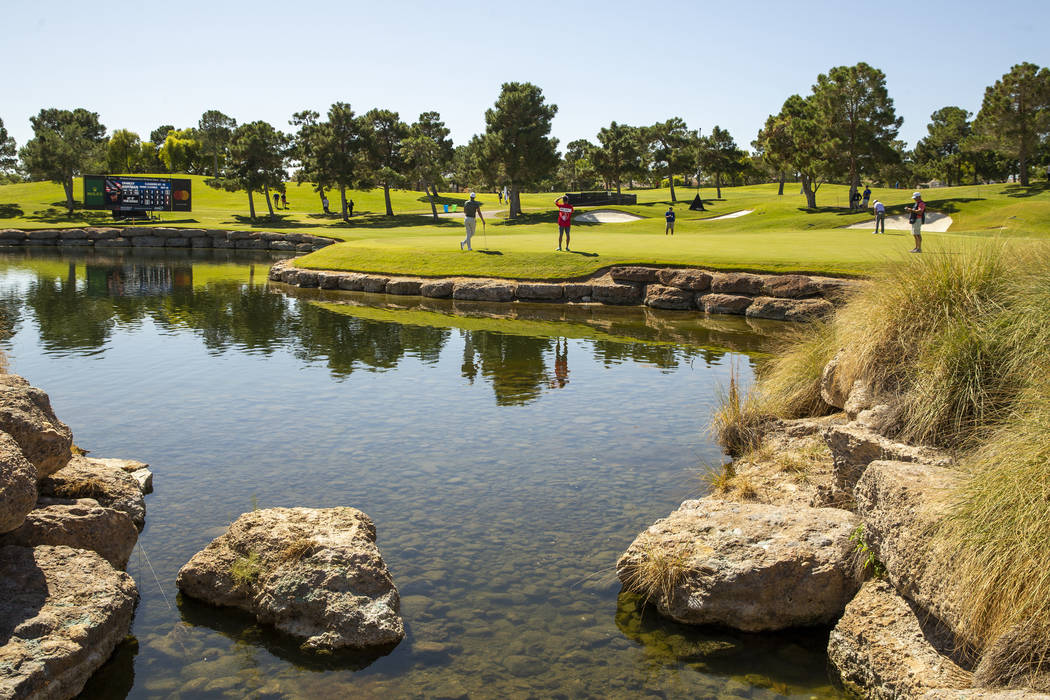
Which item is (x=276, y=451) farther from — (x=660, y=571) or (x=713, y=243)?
(x=713, y=243)

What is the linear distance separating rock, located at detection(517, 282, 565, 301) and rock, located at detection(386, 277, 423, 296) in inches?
182

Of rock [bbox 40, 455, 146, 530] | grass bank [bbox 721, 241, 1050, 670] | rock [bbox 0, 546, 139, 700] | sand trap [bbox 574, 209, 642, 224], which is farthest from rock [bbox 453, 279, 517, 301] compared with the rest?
sand trap [bbox 574, 209, 642, 224]

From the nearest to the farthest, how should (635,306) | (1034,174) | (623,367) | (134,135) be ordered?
(623,367) < (635,306) < (1034,174) < (134,135)

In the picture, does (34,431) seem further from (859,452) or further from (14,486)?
(859,452)

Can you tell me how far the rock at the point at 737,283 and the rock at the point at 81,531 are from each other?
2299 centimetres

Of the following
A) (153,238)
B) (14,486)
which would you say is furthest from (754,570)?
(153,238)

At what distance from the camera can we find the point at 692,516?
28.9 ft

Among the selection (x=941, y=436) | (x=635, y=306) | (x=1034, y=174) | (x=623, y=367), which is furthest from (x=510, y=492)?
(x=1034, y=174)

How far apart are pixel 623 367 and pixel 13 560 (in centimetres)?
1412

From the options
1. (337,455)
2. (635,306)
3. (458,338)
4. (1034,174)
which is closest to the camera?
(337,455)

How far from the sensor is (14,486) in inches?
271

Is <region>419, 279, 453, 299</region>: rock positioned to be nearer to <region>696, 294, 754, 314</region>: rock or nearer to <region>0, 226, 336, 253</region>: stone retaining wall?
<region>696, 294, 754, 314</region>: rock

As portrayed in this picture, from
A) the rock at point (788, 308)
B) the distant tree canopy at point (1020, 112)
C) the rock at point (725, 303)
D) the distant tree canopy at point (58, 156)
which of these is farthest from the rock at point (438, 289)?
the distant tree canopy at point (58, 156)

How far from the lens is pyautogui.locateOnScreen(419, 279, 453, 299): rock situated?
32719 mm
